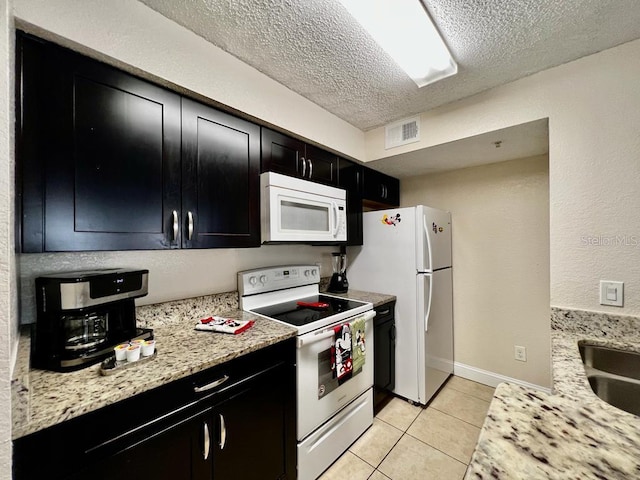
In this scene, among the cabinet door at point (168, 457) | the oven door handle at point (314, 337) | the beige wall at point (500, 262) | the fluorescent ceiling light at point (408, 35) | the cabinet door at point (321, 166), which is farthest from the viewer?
the beige wall at point (500, 262)

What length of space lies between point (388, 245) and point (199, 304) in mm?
1526

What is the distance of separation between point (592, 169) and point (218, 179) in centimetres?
197

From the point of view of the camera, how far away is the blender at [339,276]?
2.41 metres

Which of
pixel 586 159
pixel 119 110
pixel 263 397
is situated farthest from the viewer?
pixel 586 159

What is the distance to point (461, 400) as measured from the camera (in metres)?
2.29

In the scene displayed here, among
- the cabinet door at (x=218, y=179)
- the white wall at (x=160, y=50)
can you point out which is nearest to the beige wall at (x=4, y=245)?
the white wall at (x=160, y=50)

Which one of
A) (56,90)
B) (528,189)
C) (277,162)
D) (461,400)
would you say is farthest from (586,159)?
(56,90)

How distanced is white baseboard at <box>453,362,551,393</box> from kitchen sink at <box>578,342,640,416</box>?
1336 mm

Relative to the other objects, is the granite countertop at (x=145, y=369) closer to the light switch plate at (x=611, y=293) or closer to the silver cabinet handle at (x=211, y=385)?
the silver cabinet handle at (x=211, y=385)

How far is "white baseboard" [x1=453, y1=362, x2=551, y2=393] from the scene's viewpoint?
239 centimetres

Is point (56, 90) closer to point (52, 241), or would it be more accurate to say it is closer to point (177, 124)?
point (177, 124)

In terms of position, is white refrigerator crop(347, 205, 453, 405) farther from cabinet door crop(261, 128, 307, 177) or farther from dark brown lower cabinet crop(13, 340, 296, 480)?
dark brown lower cabinet crop(13, 340, 296, 480)

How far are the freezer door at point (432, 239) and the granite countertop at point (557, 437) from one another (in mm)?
1255

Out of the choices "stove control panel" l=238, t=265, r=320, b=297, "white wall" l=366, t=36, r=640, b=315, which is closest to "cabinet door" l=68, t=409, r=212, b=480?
"stove control panel" l=238, t=265, r=320, b=297
